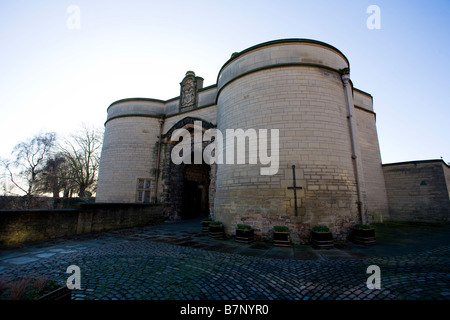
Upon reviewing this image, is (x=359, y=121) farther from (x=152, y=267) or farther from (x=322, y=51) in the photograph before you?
(x=152, y=267)

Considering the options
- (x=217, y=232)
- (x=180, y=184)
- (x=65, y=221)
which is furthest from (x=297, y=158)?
(x=180, y=184)

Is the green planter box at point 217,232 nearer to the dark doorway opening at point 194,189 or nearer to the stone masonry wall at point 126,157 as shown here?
the dark doorway opening at point 194,189

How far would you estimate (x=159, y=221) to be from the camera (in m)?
11.7

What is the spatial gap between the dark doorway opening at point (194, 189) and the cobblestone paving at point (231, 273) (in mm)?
8794

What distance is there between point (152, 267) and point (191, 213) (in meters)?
11.1

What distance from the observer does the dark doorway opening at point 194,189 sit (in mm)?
14266

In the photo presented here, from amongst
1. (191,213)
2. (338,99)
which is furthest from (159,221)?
(338,99)

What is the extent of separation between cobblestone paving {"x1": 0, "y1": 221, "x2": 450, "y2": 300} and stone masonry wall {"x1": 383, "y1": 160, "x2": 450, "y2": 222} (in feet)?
25.5

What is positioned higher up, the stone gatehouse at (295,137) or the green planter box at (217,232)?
the stone gatehouse at (295,137)

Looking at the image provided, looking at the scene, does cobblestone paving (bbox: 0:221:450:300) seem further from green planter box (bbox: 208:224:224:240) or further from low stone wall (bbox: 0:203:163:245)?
green planter box (bbox: 208:224:224:240)

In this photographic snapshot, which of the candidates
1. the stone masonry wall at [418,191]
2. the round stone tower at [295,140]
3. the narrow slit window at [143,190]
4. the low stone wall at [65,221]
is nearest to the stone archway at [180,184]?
the narrow slit window at [143,190]

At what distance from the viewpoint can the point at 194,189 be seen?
50.4 ft

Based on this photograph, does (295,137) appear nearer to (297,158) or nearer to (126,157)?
(297,158)

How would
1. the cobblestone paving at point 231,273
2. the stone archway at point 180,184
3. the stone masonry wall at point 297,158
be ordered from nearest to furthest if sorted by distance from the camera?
1. the cobblestone paving at point 231,273
2. the stone masonry wall at point 297,158
3. the stone archway at point 180,184
